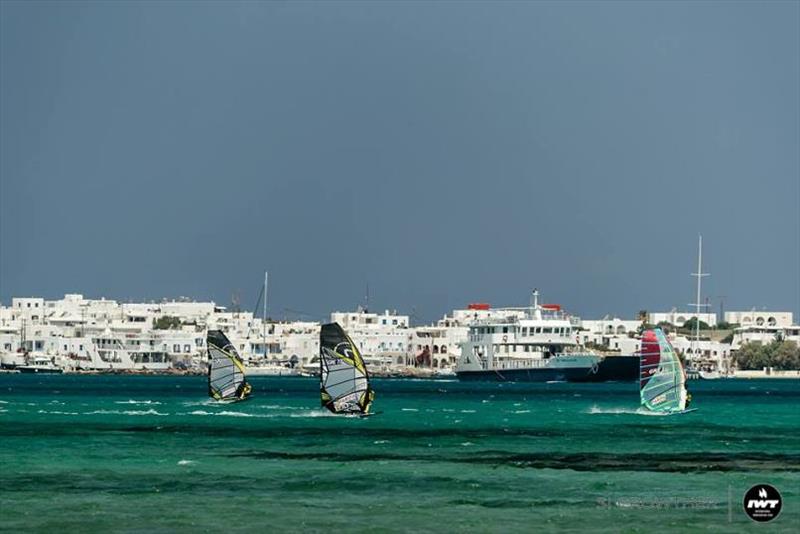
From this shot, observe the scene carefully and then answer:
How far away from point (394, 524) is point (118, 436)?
31094mm

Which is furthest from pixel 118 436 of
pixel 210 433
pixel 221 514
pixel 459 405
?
pixel 459 405

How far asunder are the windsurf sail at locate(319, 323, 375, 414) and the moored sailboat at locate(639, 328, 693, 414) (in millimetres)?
14527

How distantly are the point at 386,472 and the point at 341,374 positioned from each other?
88.2ft

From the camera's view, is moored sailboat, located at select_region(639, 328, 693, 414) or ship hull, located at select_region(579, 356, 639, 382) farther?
ship hull, located at select_region(579, 356, 639, 382)

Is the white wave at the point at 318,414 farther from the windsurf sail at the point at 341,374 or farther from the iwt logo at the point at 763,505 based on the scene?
the iwt logo at the point at 763,505

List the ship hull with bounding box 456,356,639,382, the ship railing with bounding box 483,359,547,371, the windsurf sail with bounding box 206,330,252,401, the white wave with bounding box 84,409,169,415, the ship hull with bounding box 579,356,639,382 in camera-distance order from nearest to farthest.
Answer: the white wave with bounding box 84,409,169,415 < the windsurf sail with bounding box 206,330,252,401 < the ship hull with bounding box 579,356,639,382 < the ship hull with bounding box 456,356,639,382 < the ship railing with bounding box 483,359,547,371

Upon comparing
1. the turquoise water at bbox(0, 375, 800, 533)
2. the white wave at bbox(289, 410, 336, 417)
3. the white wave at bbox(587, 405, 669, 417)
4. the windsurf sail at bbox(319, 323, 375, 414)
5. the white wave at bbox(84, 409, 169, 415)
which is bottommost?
the turquoise water at bbox(0, 375, 800, 533)

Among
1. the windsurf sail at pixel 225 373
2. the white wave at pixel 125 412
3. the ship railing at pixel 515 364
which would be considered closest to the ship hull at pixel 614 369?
the ship railing at pixel 515 364

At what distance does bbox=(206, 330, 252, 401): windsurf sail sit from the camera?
95625 millimetres

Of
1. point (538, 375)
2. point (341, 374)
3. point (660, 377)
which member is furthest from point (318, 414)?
point (538, 375)

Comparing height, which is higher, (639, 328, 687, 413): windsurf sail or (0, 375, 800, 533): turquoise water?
(639, 328, 687, 413): windsurf sail

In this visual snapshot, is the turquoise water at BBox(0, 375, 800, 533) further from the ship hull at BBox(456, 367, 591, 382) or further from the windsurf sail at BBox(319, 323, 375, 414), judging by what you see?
the ship hull at BBox(456, 367, 591, 382)

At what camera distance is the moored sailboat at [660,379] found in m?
86.2

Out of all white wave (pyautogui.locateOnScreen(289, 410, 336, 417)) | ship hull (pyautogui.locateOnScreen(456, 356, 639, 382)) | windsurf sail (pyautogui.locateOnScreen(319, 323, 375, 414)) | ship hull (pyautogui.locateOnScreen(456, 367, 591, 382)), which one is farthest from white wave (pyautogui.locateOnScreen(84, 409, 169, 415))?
ship hull (pyautogui.locateOnScreen(456, 367, 591, 382))
